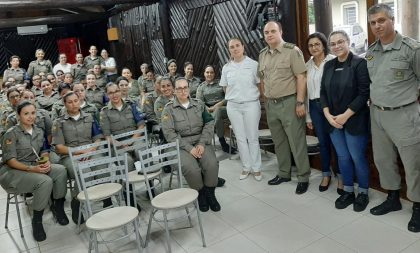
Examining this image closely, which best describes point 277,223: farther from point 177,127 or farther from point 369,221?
point 177,127

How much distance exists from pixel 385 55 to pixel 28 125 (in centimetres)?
319

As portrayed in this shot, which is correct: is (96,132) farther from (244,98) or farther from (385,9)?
(385,9)

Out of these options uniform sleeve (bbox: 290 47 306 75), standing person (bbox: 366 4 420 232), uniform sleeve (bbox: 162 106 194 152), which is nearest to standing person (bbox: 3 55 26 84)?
uniform sleeve (bbox: 162 106 194 152)

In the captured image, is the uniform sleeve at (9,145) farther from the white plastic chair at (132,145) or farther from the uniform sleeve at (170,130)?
the uniform sleeve at (170,130)

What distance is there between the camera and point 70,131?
364cm

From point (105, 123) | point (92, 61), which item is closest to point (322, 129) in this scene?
point (105, 123)

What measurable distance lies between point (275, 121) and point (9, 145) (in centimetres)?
256

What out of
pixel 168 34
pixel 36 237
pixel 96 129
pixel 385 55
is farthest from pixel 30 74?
pixel 385 55

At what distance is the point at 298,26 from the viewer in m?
4.49

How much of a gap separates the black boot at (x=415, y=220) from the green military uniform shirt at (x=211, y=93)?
10.00 ft

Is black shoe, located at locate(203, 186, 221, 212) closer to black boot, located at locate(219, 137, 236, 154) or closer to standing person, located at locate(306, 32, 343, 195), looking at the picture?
standing person, located at locate(306, 32, 343, 195)

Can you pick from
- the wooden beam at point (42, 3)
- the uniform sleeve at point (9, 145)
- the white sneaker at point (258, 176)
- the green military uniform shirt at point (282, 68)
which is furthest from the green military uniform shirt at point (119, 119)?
the wooden beam at point (42, 3)

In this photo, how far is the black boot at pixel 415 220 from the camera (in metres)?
2.72

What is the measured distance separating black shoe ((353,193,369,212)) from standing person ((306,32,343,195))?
23 cm
